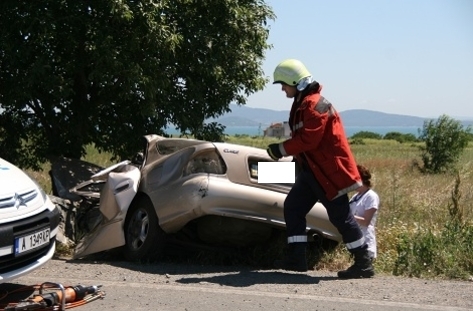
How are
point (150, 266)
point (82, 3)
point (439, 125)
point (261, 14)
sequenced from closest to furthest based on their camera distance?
point (150, 266), point (82, 3), point (261, 14), point (439, 125)

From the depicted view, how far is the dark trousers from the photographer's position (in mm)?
6258

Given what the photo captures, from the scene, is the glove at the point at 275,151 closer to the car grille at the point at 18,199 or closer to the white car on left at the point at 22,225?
the white car on left at the point at 22,225

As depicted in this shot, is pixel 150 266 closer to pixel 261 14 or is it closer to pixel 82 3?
pixel 82 3

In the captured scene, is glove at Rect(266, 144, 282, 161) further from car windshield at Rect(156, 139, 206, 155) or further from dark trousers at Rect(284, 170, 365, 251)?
car windshield at Rect(156, 139, 206, 155)

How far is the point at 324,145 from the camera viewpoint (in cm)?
623

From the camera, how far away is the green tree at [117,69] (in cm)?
963

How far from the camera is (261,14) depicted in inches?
451

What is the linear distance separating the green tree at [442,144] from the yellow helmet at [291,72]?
66.2ft

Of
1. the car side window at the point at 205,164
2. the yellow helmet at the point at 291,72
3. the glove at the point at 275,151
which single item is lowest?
the car side window at the point at 205,164

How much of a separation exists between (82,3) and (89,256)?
410 cm

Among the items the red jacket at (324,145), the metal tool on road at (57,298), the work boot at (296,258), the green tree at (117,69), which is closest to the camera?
the metal tool on road at (57,298)

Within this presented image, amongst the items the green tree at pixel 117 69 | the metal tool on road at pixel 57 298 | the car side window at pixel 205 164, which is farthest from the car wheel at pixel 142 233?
the green tree at pixel 117 69

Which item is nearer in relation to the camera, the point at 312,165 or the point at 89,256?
the point at 312,165

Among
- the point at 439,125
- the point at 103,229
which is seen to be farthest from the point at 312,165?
the point at 439,125
